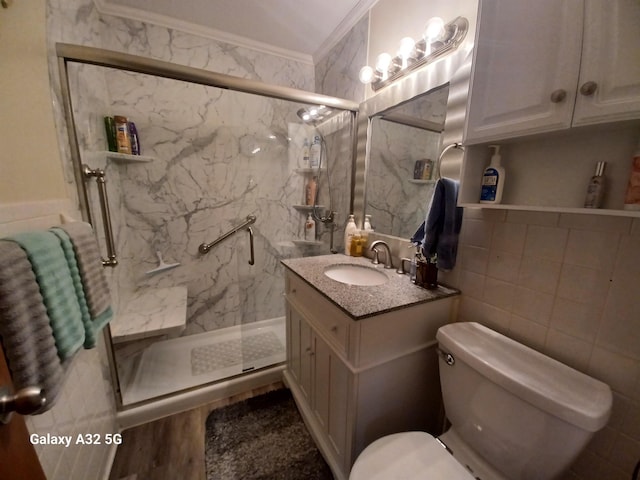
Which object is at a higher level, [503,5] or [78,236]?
[503,5]

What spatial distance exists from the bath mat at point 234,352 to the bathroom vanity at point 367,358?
0.73 meters

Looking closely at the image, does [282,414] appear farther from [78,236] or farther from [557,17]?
[557,17]

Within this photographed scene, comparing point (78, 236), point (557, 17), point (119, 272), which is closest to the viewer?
point (557, 17)

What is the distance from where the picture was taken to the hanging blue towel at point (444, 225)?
100 cm

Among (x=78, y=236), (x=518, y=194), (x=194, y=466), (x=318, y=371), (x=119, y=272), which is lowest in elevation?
(x=194, y=466)

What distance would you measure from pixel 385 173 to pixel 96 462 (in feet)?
6.40

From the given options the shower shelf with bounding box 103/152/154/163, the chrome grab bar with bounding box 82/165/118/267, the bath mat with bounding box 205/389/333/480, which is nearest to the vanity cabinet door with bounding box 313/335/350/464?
the bath mat with bounding box 205/389/333/480

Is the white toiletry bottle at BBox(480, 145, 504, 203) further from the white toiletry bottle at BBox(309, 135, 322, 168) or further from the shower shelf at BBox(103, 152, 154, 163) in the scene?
the shower shelf at BBox(103, 152, 154, 163)

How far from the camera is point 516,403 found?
0.68 m

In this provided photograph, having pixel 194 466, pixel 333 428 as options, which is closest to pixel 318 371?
pixel 333 428

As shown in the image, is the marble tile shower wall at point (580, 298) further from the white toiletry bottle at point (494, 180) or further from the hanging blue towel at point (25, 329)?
the hanging blue towel at point (25, 329)

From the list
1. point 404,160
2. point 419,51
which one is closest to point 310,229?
point 404,160

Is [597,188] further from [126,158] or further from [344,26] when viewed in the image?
[126,158]

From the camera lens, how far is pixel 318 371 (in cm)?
117
